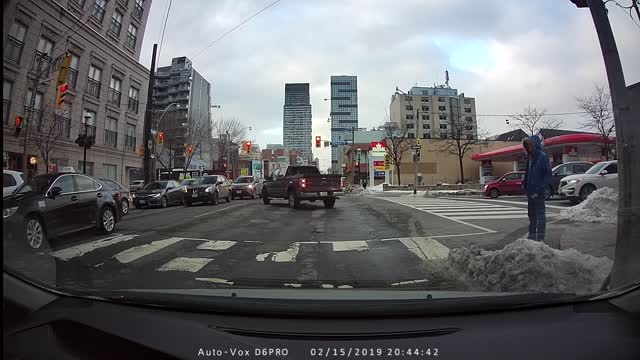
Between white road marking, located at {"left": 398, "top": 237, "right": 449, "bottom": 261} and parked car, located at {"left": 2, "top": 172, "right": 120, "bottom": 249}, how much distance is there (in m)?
4.07

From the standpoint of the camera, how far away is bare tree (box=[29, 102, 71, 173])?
11.6 feet

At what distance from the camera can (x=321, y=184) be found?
13.7 m

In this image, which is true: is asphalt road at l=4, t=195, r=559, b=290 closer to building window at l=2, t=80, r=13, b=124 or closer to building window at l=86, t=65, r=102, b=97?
building window at l=2, t=80, r=13, b=124

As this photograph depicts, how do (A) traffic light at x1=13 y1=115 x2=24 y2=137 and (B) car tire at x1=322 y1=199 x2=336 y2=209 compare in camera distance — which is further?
(B) car tire at x1=322 y1=199 x2=336 y2=209

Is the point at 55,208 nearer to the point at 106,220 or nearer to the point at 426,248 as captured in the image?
the point at 106,220

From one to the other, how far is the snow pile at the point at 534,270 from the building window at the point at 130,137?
13.6 ft

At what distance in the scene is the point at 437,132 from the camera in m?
31.1

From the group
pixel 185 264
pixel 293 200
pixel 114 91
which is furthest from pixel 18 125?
pixel 293 200

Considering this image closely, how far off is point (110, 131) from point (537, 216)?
5.19m

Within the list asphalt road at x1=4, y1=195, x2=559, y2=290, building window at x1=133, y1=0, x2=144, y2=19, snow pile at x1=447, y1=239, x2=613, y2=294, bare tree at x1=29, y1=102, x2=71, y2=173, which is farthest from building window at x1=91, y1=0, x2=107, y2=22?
snow pile at x1=447, y1=239, x2=613, y2=294

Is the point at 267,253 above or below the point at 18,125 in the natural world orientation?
below

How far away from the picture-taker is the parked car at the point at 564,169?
525 cm

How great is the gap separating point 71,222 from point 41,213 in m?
1.19

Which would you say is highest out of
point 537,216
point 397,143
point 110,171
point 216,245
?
point 397,143
